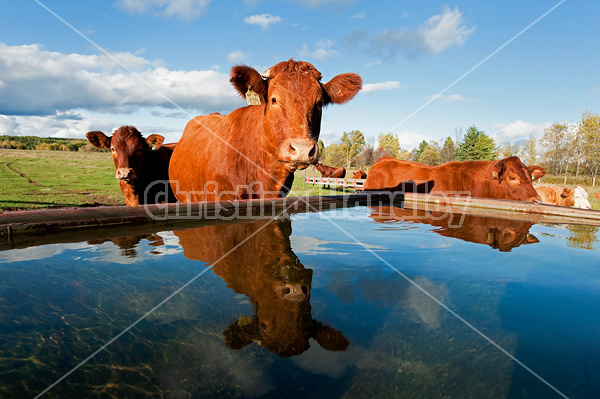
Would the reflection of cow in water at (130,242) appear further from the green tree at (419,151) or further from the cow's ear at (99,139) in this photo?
the green tree at (419,151)

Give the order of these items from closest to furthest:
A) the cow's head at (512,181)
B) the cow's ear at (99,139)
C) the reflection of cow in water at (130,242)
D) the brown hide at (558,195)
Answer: the reflection of cow in water at (130,242) → the cow's ear at (99,139) → the cow's head at (512,181) → the brown hide at (558,195)

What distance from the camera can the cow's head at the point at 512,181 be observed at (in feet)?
27.6

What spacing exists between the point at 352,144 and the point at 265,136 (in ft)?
272

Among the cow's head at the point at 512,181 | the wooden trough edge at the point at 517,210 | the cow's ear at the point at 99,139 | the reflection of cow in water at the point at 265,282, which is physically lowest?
the reflection of cow in water at the point at 265,282

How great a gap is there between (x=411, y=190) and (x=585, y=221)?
16.6 feet

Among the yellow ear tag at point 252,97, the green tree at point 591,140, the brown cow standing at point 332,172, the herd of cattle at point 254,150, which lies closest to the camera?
the herd of cattle at point 254,150

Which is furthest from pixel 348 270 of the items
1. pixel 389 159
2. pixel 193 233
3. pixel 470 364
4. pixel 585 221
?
pixel 389 159

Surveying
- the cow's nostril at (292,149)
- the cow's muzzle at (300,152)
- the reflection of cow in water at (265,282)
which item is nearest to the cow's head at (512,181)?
the cow's muzzle at (300,152)

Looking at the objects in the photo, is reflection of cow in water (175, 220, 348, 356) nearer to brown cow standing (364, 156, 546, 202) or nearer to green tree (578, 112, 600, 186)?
brown cow standing (364, 156, 546, 202)

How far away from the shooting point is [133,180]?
7426mm

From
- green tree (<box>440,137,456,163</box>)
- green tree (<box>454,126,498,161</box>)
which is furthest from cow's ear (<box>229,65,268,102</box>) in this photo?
green tree (<box>440,137,456,163</box>)

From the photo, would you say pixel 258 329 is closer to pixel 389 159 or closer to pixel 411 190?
pixel 411 190

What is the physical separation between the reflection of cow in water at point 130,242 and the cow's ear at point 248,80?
2721 mm

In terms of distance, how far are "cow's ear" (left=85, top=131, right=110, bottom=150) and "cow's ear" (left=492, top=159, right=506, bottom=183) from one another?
33.2ft
